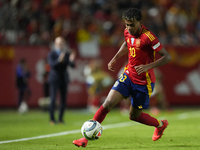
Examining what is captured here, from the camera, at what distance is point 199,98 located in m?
18.8

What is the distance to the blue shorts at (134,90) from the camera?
6852 millimetres

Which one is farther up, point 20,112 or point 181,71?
point 181,71

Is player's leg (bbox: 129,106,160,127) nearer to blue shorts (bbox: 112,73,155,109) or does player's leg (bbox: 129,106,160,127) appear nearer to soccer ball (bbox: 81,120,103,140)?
blue shorts (bbox: 112,73,155,109)

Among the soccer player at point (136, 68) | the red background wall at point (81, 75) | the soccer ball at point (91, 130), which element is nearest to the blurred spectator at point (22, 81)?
the red background wall at point (81, 75)

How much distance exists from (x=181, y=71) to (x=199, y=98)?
1.56 m

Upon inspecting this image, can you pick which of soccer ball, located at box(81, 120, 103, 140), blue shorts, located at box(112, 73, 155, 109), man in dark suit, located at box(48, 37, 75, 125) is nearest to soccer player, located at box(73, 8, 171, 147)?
blue shorts, located at box(112, 73, 155, 109)

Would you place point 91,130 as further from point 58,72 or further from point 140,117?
point 58,72

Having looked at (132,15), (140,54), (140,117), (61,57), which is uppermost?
(132,15)

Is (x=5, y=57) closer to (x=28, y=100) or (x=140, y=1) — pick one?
(x=28, y=100)

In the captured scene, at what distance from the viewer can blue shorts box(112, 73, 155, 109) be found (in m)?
6.85

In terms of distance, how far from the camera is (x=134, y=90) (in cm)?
692

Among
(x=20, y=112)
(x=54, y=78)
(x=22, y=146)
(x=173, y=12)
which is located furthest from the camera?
(x=173, y=12)

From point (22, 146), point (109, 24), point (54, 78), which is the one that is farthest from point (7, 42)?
point (22, 146)

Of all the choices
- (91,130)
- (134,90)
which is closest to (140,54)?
(134,90)
